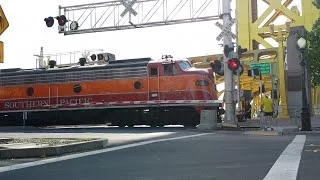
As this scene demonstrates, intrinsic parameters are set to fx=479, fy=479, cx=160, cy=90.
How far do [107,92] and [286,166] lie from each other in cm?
1880

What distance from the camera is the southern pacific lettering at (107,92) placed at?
25.1m

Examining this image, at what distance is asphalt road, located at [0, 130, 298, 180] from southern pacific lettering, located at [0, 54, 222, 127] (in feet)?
39.5

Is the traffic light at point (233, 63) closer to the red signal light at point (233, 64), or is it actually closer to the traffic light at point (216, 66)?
the red signal light at point (233, 64)

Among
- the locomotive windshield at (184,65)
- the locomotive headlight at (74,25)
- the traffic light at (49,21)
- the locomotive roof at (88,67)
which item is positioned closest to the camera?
the locomotive windshield at (184,65)

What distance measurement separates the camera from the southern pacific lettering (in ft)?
82.4

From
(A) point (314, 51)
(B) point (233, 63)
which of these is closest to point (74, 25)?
(B) point (233, 63)

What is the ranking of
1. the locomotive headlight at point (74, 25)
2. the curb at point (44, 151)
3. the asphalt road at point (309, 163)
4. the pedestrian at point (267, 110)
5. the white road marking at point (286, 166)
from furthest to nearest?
1. the locomotive headlight at point (74, 25)
2. the pedestrian at point (267, 110)
3. the curb at point (44, 151)
4. the asphalt road at point (309, 163)
5. the white road marking at point (286, 166)

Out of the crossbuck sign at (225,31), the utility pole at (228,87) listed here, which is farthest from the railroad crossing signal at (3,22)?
the crossbuck sign at (225,31)

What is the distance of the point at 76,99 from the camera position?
2780cm

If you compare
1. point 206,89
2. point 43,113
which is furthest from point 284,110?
point 43,113

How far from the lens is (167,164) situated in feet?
31.0

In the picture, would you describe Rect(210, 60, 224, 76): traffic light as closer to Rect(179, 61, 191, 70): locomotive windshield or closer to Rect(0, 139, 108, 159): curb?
Rect(179, 61, 191, 70): locomotive windshield

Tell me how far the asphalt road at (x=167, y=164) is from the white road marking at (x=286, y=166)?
15 centimetres

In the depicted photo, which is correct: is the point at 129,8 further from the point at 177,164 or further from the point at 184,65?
the point at 177,164
